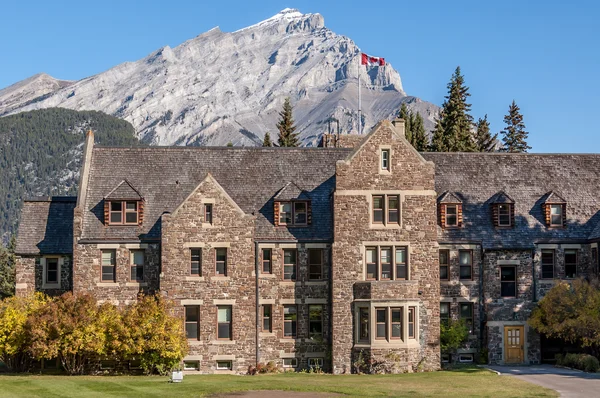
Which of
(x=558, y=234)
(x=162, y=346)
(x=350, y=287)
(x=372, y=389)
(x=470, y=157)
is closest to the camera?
(x=372, y=389)

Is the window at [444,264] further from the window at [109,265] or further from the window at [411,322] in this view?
the window at [109,265]

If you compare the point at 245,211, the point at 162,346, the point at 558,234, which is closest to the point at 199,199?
the point at 245,211

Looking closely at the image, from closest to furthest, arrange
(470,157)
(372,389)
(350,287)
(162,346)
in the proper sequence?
(372,389) < (162,346) < (350,287) < (470,157)

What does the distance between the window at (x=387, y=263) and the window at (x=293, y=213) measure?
169 inches

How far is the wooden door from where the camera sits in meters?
54.2

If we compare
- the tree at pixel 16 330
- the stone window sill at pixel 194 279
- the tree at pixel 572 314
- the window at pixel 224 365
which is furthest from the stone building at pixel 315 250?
the tree at pixel 16 330

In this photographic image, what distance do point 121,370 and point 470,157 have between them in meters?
24.2

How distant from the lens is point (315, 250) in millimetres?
53219

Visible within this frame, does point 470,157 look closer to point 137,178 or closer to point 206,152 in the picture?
point 206,152

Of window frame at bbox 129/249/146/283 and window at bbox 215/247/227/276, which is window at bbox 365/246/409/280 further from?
window frame at bbox 129/249/146/283

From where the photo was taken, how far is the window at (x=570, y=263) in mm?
55031

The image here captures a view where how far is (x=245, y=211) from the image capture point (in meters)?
54.0

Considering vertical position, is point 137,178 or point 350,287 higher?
point 137,178

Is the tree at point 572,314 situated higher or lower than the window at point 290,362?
higher
